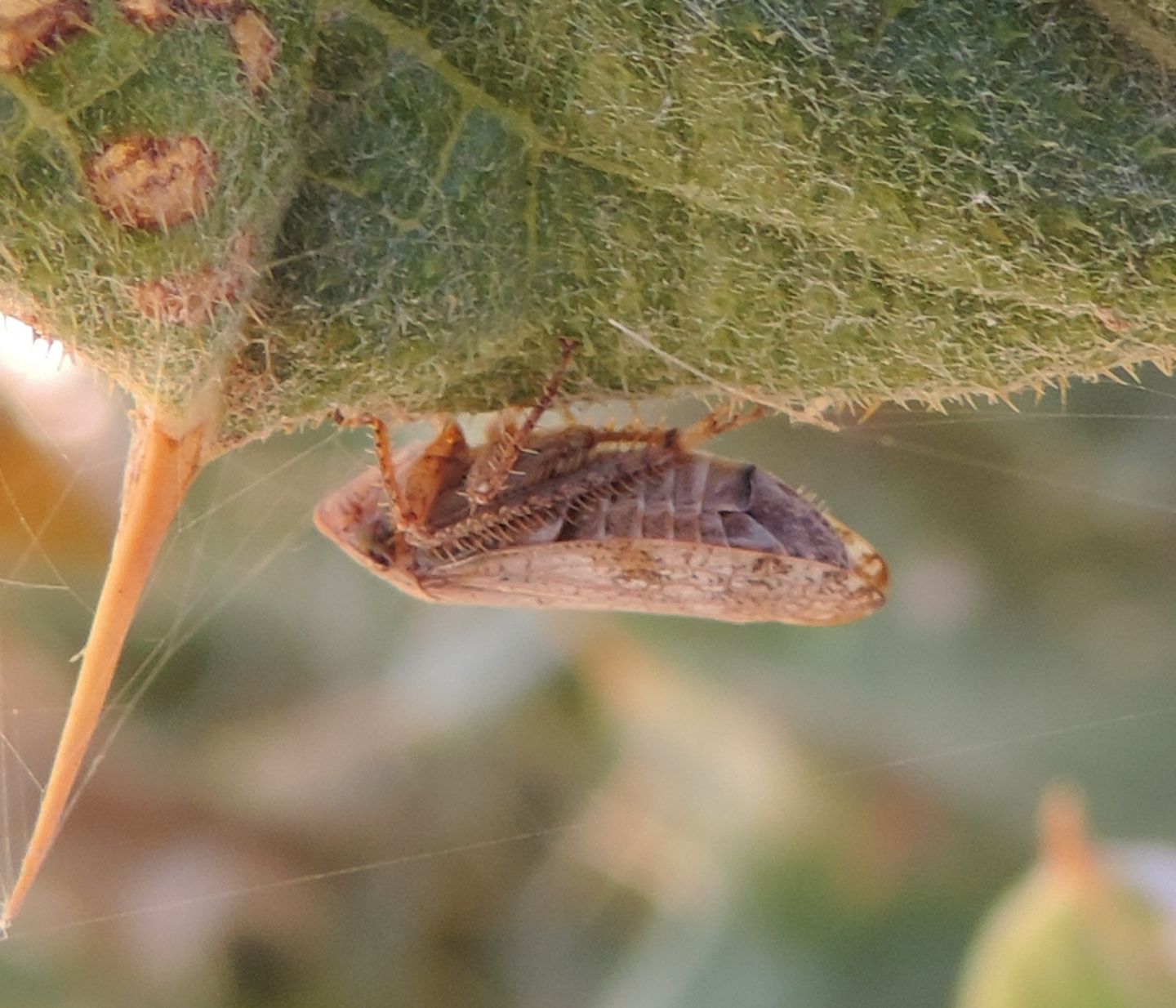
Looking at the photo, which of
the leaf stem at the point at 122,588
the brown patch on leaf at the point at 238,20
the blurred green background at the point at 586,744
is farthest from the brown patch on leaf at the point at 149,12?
the blurred green background at the point at 586,744

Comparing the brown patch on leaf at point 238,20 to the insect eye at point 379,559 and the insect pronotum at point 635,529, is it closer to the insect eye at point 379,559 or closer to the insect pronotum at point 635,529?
the insect pronotum at point 635,529

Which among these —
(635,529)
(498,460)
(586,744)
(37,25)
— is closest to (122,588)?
(37,25)

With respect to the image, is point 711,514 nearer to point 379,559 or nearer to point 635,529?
point 635,529

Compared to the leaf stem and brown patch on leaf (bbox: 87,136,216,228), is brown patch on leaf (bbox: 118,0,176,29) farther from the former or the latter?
the leaf stem

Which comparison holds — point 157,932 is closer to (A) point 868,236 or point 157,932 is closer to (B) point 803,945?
(B) point 803,945

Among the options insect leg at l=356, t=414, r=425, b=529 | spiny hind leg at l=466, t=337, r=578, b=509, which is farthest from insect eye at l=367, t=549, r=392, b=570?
spiny hind leg at l=466, t=337, r=578, b=509
